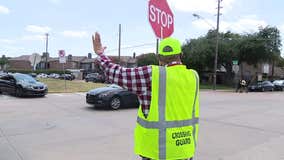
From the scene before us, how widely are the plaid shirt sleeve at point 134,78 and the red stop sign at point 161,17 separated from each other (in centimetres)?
521

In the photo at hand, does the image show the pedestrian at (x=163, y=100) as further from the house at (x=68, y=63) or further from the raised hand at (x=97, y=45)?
the house at (x=68, y=63)

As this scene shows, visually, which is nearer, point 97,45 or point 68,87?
point 97,45

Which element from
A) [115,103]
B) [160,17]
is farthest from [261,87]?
[160,17]

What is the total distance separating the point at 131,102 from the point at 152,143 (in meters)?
11.9

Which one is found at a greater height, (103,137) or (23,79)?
(23,79)

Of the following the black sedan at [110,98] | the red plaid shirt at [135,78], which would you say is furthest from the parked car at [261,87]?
the red plaid shirt at [135,78]

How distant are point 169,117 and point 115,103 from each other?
11.4 metres

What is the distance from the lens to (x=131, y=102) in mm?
14391

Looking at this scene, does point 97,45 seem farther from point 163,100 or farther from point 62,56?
point 62,56

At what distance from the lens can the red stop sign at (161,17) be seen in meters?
7.78

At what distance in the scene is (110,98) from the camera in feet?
44.8

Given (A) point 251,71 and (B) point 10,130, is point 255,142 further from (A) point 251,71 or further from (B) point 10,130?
(A) point 251,71

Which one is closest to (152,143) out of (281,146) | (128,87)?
(128,87)

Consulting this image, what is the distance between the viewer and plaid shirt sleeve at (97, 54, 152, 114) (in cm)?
250
